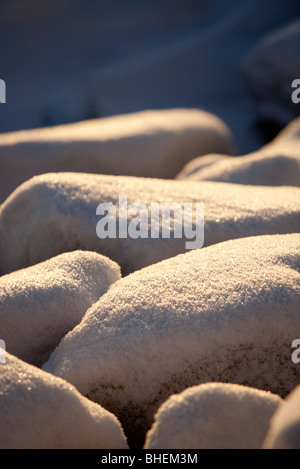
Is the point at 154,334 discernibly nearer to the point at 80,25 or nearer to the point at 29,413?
the point at 29,413

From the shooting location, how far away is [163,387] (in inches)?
31.3

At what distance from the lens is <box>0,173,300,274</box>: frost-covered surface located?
3.65ft

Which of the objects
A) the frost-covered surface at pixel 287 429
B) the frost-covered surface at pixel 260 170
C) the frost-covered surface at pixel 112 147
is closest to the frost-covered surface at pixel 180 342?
the frost-covered surface at pixel 287 429

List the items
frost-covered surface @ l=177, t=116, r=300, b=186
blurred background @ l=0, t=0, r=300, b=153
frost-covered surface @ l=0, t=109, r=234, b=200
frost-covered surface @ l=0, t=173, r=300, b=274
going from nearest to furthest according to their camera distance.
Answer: frost-covered surface @ l=0, t=173, r=300, b=274 < frost-covered surface @ l=177, t=116, r=300, b=186 < frost-covered surface @ l=0, t=109, r=234, b=200 < blurred background @ l=0, t=0, r=300, b=153

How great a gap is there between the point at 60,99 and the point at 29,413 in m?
2.69

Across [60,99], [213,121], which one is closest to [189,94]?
[60,99]

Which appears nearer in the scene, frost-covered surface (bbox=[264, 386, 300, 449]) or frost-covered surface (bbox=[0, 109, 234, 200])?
frost-covered surface (bbox=[264, 386, 300, 449])

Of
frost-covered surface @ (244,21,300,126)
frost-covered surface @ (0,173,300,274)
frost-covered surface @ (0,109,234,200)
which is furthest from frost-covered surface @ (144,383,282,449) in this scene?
frost-covered surface @ (244,21,300,126)

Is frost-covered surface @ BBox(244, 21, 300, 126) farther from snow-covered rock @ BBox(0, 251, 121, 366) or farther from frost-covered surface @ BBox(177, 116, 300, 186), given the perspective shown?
snow-covered rock @ BBox(0, 251, 121, 366)

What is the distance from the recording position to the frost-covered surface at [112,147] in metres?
1.78

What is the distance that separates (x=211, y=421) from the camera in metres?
0.63

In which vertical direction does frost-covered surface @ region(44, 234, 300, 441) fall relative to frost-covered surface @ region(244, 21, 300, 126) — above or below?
below

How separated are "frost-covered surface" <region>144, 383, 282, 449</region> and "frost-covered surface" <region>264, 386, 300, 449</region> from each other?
0.07 m

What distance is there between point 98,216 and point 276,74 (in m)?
1.83
